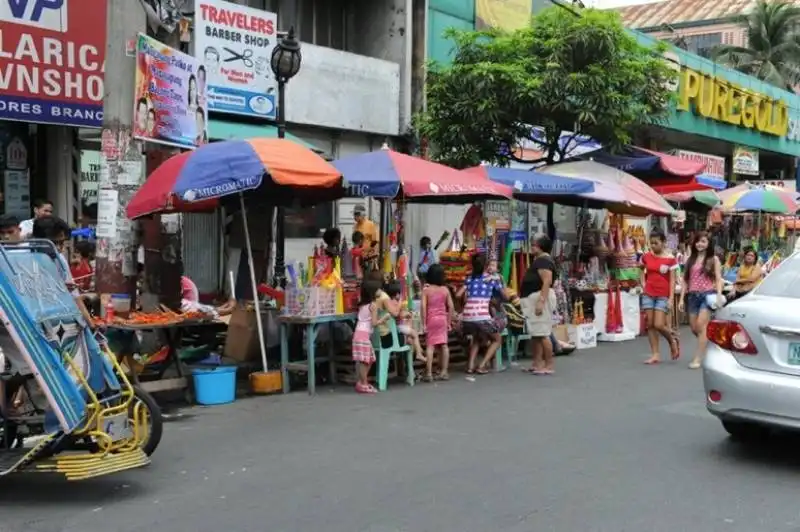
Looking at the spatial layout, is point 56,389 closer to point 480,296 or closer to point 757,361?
point 757,361

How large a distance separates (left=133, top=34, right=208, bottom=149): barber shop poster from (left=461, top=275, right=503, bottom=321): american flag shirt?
360 cm

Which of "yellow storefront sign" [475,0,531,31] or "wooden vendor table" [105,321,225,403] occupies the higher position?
"yellow storefront sign" [475,0,531,31]

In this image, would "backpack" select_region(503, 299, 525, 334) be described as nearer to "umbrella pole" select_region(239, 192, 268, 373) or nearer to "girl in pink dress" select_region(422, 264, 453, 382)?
"girl in pink dress" select_region(422, 264, 453, 382)

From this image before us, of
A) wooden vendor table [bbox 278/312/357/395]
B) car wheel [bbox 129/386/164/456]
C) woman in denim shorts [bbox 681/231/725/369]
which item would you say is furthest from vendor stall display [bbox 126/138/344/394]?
woman in denim shorts [bbox 681/231/725/369]

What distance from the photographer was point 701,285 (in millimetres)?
10945

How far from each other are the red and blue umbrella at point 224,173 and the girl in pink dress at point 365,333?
46.9 inches

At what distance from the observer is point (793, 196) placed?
806 inches

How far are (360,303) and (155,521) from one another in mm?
4526

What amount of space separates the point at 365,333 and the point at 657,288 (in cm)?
410

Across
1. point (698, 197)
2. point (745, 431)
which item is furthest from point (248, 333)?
point (698, 197)

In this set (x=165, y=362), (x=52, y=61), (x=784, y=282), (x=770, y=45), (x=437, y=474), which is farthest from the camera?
(x=770, y=45)

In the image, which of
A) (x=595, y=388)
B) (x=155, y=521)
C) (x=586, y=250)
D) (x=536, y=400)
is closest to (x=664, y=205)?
(x=586, y=250)

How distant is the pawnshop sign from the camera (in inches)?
441

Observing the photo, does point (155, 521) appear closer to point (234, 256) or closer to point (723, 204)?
point (234, 256)
